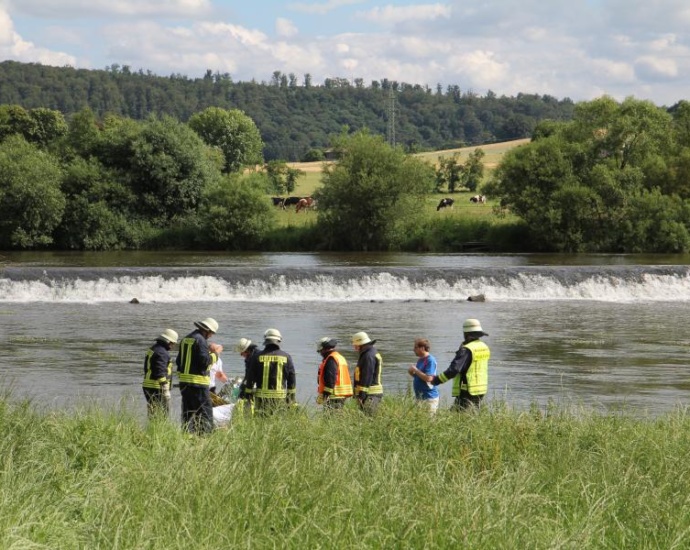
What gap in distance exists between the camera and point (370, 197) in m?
68.0

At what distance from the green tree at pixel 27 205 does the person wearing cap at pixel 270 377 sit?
52.1 meters

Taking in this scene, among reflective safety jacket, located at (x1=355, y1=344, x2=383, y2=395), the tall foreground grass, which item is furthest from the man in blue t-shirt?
the tall foreground grass

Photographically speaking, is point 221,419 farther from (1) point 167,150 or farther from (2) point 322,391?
(1) point 167,150

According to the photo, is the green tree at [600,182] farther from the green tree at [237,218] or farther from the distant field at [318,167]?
the distant field at [318,167]

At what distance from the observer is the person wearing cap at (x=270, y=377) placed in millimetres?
13031

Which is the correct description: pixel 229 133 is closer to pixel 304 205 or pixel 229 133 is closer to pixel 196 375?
pixel 304 205

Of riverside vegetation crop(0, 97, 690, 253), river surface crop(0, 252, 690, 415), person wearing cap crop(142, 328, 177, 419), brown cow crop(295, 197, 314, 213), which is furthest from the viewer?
brown cow crop(295, 197, 314, 213)

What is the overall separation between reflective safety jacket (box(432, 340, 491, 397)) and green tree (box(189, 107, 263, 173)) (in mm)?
104180

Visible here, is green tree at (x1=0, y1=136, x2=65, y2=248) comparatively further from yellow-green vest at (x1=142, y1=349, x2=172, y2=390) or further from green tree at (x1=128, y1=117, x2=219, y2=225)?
yellow-green vest at (x1=142, y1=349, x2=172, y2=390)

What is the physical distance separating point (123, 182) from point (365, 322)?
131 feet

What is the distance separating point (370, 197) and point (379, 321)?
3707 centimetres


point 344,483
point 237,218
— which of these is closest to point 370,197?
point 237,218

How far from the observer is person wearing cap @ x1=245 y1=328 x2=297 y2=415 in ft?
42.8

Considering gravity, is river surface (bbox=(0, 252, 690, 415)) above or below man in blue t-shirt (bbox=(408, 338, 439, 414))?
below
